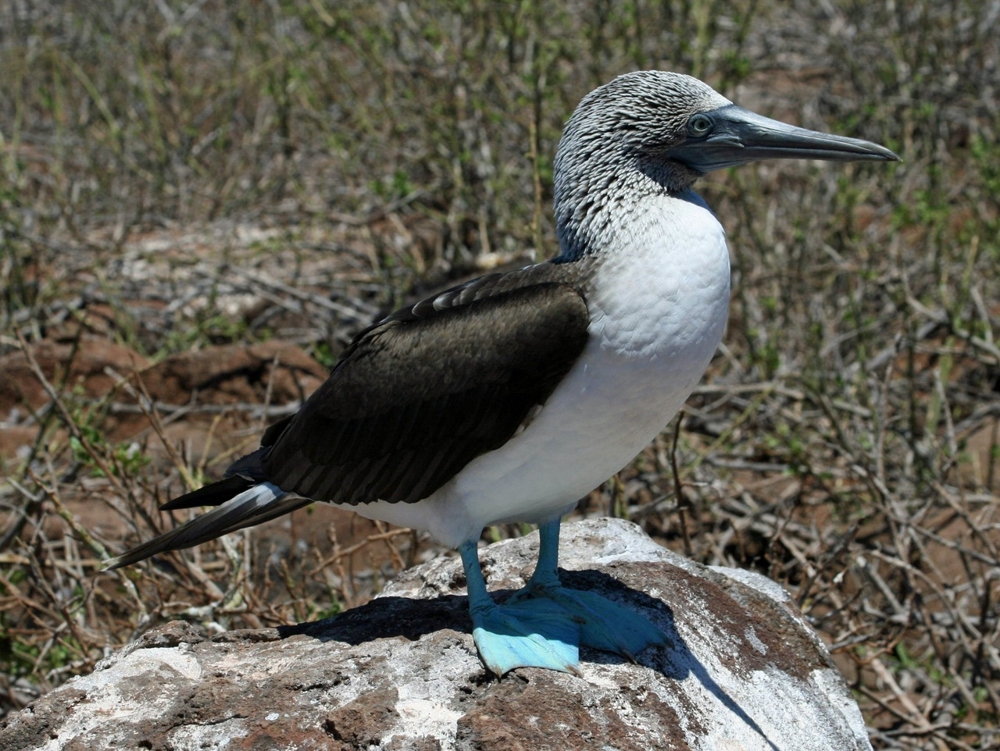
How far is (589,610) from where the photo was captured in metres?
2.66

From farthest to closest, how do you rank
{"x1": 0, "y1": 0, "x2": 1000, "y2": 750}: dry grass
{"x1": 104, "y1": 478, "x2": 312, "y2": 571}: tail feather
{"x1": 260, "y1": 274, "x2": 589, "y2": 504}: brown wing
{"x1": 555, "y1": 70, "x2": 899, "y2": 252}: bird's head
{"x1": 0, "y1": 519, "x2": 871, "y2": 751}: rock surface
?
1. {"x1": 0, "y1": 0, "x2": 1000, "y2": 750}: dry grass
2. {"x1": 104, "y1": 478, "x2": 312, "y2": 571}: tail feather
3. {"x1": 555, "y1": 70, "x2": 899, "y2": 252}: bird's head
4. {"x1": 260, "y1": 274, "x2": 589, "y2": 504}: brown wing
5. {"x1": 0, "y1": 519, "x2": 871, "y2": 751}: rock surface

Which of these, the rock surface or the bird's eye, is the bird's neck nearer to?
the bird's eye

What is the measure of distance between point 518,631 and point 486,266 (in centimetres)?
357

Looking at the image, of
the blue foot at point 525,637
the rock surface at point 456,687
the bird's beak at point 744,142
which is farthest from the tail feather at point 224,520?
the bird's beak at point 744,142

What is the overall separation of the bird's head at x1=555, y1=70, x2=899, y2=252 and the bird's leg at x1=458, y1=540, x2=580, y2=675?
0.83m

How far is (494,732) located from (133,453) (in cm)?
179

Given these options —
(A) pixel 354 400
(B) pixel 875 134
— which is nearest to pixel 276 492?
(A) pixel 354 400

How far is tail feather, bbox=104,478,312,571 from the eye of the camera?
286 centimetres

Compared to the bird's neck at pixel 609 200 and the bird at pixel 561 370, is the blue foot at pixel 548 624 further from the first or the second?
the bird's neck at pixel 609 200

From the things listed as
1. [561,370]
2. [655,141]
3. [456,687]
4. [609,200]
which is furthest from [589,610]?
[655,141]

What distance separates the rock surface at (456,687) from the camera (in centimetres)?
232

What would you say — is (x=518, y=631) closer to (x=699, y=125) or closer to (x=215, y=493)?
(x=215, y=493)

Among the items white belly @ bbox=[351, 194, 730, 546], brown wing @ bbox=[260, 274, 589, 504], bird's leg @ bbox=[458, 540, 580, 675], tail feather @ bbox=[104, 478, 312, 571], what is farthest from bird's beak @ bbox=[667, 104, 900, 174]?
tail feather @ bbox=[104, 478, 312, 571]

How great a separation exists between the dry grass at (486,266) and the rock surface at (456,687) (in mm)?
608
